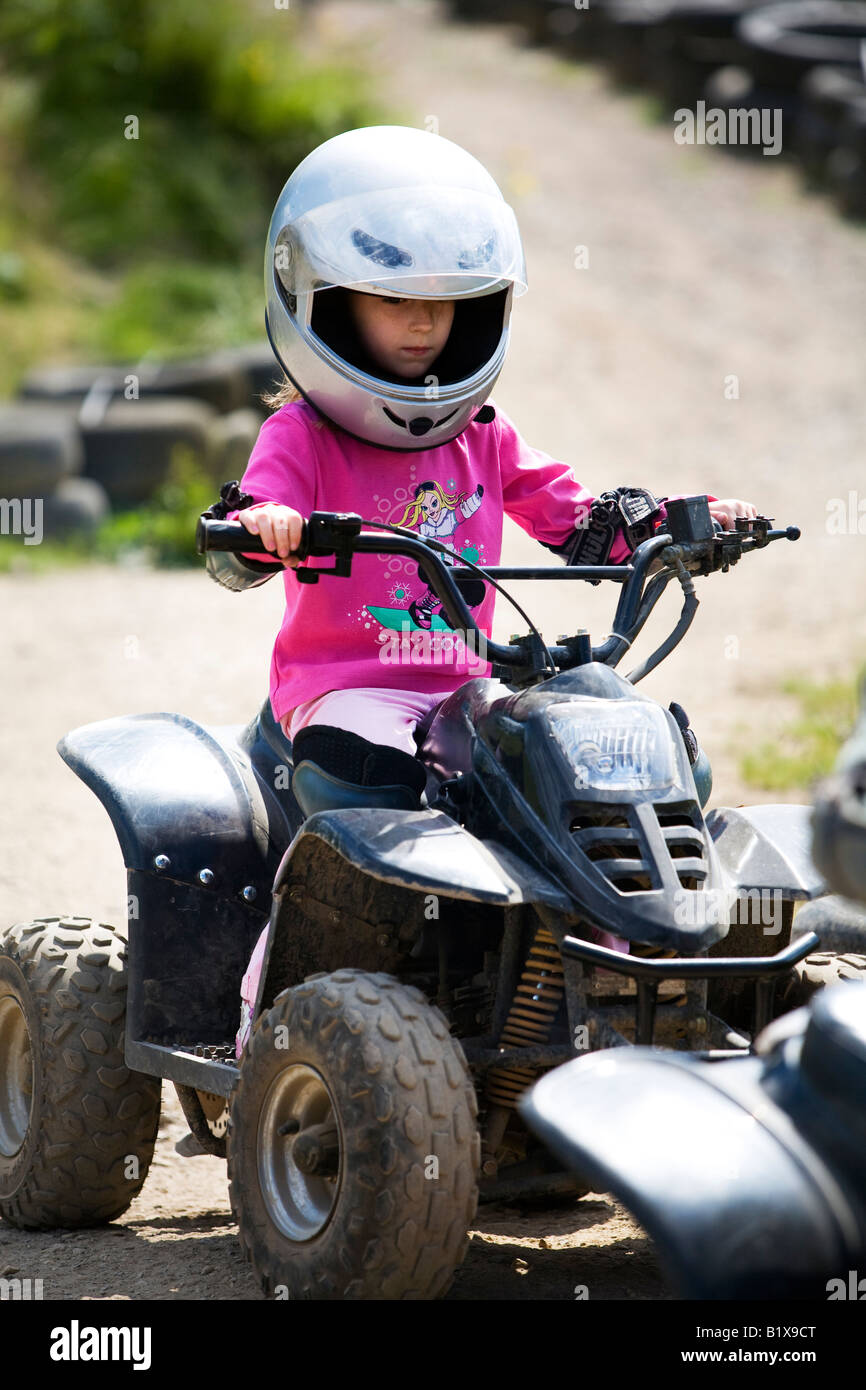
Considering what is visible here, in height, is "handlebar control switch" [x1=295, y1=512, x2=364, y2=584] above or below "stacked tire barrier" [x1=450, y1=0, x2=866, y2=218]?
below

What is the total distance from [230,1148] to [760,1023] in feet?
3.10

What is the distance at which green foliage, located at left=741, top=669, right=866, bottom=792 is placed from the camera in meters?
6.84

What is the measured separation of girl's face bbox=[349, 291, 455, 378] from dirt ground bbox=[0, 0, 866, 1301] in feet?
5.87

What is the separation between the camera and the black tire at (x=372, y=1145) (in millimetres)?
2701

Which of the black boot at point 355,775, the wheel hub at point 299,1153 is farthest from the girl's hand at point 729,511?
the wheel hub at point 299,1153

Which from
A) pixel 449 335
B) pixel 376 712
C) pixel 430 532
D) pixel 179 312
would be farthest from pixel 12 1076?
pixel 179 312

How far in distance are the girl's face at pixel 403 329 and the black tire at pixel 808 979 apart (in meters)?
1.42

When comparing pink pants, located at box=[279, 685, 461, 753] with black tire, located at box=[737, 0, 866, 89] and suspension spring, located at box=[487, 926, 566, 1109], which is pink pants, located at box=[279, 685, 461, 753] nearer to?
suspension spring, located at box=[487, 926, 566, 1109]

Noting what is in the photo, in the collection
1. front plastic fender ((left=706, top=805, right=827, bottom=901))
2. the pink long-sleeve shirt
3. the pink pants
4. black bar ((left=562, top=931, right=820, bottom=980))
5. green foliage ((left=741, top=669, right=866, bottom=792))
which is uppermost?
the pink long-sleeve shirt

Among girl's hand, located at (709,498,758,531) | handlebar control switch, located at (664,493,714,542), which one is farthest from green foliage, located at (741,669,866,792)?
handlebar control switch, located at (664,493,714,542)

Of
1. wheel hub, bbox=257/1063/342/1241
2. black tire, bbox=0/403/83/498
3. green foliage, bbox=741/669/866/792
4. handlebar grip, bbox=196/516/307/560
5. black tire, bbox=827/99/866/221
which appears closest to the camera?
wheel hub, bbox=257/1063/342/1241
